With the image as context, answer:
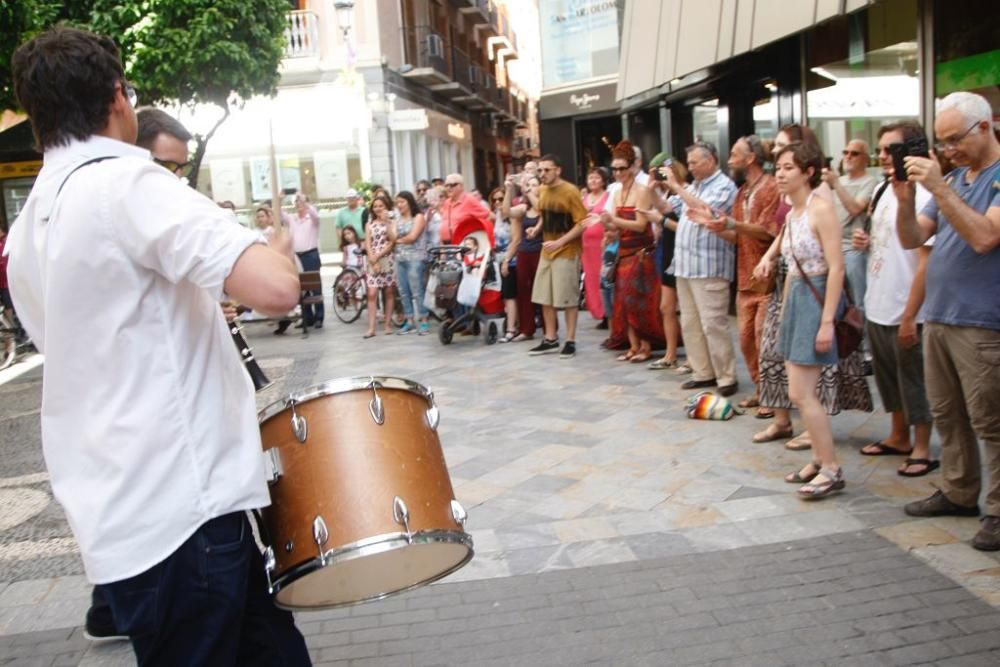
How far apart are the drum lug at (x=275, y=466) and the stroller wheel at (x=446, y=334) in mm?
8841

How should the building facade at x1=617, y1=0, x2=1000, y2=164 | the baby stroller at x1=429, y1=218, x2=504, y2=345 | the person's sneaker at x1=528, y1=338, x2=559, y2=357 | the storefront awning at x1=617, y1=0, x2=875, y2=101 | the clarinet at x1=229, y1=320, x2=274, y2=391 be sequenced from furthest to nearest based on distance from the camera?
the baby stroller at x1=429, y1=218, x2=504, y2=345, the person's sneaker at x1=528, y1=338, x2=559, y2=357, the storefront awning at x1=617, y1=0, x2=875, y2=101, the building facade at x1=617, y1=0, x2=1000, y2=164, the clarinet at x1=229, y1=320, x2=274, y2=391

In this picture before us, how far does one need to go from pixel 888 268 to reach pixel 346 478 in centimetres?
391

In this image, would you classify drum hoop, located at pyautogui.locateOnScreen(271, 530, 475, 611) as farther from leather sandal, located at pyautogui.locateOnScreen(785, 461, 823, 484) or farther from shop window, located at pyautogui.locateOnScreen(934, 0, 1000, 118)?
shop window, located at pyautogui.locateOnScreen(934, 0, 1000, 118)

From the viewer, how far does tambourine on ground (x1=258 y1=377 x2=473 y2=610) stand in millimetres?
2379

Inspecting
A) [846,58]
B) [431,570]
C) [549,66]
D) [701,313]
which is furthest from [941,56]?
[549,66]

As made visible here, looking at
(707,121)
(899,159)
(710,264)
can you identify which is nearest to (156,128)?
(899,159)

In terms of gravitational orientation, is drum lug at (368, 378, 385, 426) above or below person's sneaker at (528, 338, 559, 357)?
above

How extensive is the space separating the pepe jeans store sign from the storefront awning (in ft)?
21.4

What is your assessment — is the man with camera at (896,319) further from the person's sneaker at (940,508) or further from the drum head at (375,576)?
the drum head at (375,576)

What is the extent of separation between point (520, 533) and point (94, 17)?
9714 millimetres

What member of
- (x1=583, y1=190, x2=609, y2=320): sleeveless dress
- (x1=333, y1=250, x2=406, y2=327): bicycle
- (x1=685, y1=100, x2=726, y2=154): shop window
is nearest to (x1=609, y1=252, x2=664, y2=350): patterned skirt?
(x1=583, y1=190, x2=609, y2=320): sleeveless dress

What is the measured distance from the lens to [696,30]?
37.3 ft

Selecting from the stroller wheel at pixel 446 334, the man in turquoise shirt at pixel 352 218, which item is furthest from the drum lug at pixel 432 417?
the man in turquoise shirt at pixel 352 218

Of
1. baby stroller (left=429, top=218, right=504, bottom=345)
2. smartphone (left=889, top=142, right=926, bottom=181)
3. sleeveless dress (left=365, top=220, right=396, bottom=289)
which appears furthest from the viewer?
sleeveless dress (left=365, top=220, right=396, bottom=289)
